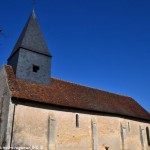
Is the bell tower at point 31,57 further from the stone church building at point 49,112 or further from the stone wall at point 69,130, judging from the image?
the stone wall at point 69,130

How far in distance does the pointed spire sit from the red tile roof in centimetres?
236

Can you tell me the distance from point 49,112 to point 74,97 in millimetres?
3635

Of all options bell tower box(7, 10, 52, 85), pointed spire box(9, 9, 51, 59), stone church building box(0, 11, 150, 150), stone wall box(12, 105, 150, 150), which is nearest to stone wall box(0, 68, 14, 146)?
stone church building box(0, 11, 150, 150)

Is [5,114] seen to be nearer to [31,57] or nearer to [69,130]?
[69,130]

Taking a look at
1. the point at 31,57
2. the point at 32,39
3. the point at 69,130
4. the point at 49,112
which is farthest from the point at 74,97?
the point at 32,39

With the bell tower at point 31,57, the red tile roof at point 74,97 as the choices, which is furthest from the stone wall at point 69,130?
the bell tower at point 31,57

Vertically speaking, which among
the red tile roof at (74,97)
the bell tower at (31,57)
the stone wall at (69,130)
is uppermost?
the bell tower at (31,57)

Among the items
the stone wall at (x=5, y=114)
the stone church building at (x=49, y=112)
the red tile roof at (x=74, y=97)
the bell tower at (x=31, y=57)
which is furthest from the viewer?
the bell tower at (x=31, y=57)

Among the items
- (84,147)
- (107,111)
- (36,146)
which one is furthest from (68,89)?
(36,146)

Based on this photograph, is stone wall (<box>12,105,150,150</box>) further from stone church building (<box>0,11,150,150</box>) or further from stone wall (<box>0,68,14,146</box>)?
stone wall (<box>0,68,14,146</box>)

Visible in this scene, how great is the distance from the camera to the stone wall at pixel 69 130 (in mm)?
15865

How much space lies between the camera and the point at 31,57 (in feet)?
63.5

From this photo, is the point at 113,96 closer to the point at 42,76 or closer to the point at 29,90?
the point at 42,76

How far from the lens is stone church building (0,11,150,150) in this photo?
1584 cm
